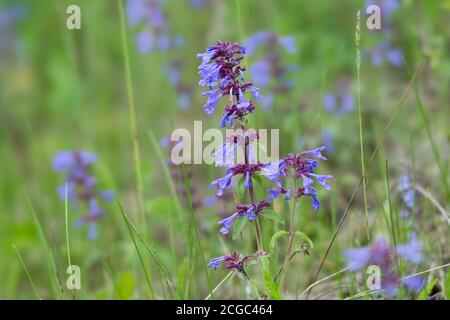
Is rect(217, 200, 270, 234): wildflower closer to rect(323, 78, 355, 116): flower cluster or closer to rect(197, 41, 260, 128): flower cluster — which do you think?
rect(197, 41, 260, 128): flower cluster

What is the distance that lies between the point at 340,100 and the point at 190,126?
138 cm

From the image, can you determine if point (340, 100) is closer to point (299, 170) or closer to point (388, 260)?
point (388, 260)

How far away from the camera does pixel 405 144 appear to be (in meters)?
4.07

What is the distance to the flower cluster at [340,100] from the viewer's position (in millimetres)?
4535

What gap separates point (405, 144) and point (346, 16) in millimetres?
1957

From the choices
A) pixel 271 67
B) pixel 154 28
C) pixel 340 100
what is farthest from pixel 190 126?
pixel 271 67

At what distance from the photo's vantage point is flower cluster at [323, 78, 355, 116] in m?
4.54

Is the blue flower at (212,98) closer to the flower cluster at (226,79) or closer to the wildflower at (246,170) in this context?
the flower cluster at (226,79)

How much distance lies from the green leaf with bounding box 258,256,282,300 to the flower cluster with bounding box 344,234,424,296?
411mm

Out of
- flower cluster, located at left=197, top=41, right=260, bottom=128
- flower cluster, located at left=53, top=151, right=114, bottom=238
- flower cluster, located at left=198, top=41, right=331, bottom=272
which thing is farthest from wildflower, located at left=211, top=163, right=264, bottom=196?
flower cluster, located at left=53, top=151, right=114, bottom=238

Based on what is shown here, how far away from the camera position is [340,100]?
463 cm

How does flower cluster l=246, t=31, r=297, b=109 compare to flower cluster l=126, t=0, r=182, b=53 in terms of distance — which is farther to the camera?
flower cluster l=126, t=0, r=182, b=53
